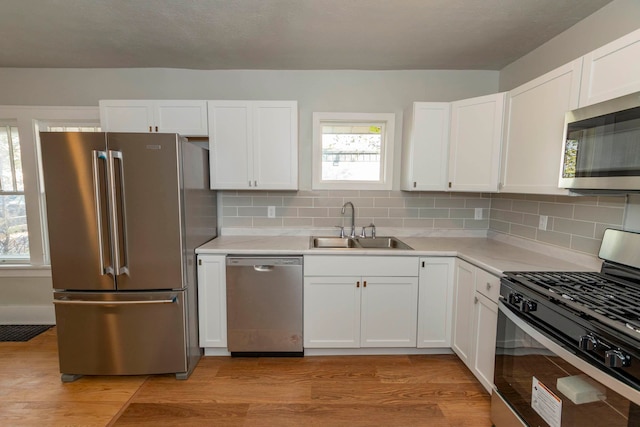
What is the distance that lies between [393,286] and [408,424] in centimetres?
92

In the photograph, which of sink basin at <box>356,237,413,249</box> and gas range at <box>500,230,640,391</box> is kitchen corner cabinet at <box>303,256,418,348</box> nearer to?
sink basin at <box>356,237,413,249</box>

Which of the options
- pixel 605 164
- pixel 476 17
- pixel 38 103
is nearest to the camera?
pixel 605 164

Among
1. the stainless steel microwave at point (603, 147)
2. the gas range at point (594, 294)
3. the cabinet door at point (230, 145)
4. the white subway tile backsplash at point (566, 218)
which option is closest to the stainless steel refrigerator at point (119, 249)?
the cabinet door at point (230, 145)

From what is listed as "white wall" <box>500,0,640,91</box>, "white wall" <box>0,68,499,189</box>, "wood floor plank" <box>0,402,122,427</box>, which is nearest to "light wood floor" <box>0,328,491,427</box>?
"wood floor plank" <box>0,402,122,427</box>

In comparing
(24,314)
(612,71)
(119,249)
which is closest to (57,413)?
(119,249)

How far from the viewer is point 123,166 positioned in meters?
1.94

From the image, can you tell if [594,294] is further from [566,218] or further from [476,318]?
[566,218]

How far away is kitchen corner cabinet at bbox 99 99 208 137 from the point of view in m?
2.50

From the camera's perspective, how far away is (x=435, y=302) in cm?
234

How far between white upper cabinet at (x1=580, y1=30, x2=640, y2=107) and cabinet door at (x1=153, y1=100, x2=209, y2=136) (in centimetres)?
267

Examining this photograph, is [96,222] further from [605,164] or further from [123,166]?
[605,164]

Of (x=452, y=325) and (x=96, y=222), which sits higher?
(x=96, y=222)

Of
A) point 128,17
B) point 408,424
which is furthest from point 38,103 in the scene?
point 408,424

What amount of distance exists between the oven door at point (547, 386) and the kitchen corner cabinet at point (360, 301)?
2.49 ft
